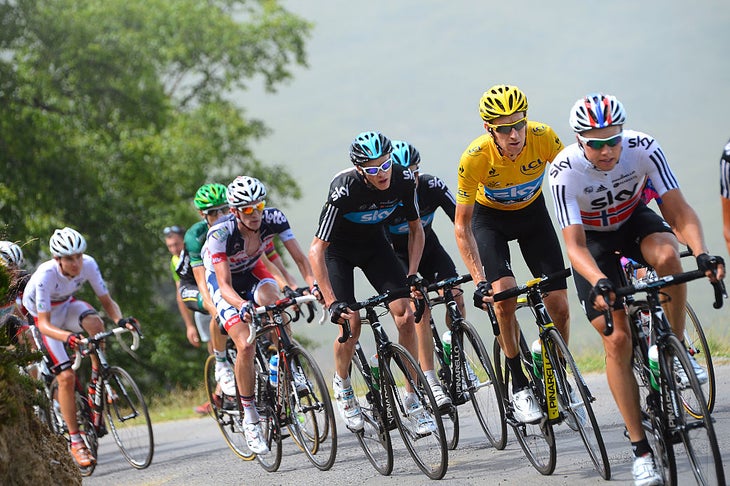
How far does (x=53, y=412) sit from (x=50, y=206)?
42.4 ft

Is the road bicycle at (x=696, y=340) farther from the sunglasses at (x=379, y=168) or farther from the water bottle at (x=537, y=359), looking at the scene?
the sunglasses at (x=379, y=168)

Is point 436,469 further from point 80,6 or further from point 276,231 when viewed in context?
point 80,6

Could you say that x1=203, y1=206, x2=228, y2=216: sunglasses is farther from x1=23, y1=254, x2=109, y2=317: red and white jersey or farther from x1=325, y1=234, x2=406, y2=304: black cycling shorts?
x1=325, y1=234, x2=406, y2=304: black cycling shorts

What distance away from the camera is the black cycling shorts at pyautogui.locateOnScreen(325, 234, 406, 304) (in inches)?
306

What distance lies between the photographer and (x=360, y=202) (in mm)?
7344

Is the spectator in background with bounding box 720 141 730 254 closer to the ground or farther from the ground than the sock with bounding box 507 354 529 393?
farther from the ground

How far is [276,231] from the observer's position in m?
8.61

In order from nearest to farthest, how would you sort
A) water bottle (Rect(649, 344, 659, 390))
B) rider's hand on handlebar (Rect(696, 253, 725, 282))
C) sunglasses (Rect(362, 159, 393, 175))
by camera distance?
1. rider's hand on handlebar (Rect(696, 253, 725, 282))
2. water bottle (Rect(649, 344, 659, 390))
3. sunglasses (Rect(362, 159, 393, 175))

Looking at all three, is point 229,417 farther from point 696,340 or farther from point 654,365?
point 654,365

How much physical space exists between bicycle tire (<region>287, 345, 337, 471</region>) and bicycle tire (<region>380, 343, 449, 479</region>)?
655 mm

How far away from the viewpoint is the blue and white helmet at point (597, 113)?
208 inches

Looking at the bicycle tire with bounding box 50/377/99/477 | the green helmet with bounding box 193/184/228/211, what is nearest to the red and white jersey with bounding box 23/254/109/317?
the bicycle tire with bounding box 50/377/99/477

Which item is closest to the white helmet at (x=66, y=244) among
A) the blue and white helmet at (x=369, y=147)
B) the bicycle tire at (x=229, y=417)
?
the bicycle tire at (x=229, y=417)

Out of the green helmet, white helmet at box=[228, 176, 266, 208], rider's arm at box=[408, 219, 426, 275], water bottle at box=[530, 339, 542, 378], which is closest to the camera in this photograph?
water bottle at box=[530, 339, 542, 378]
